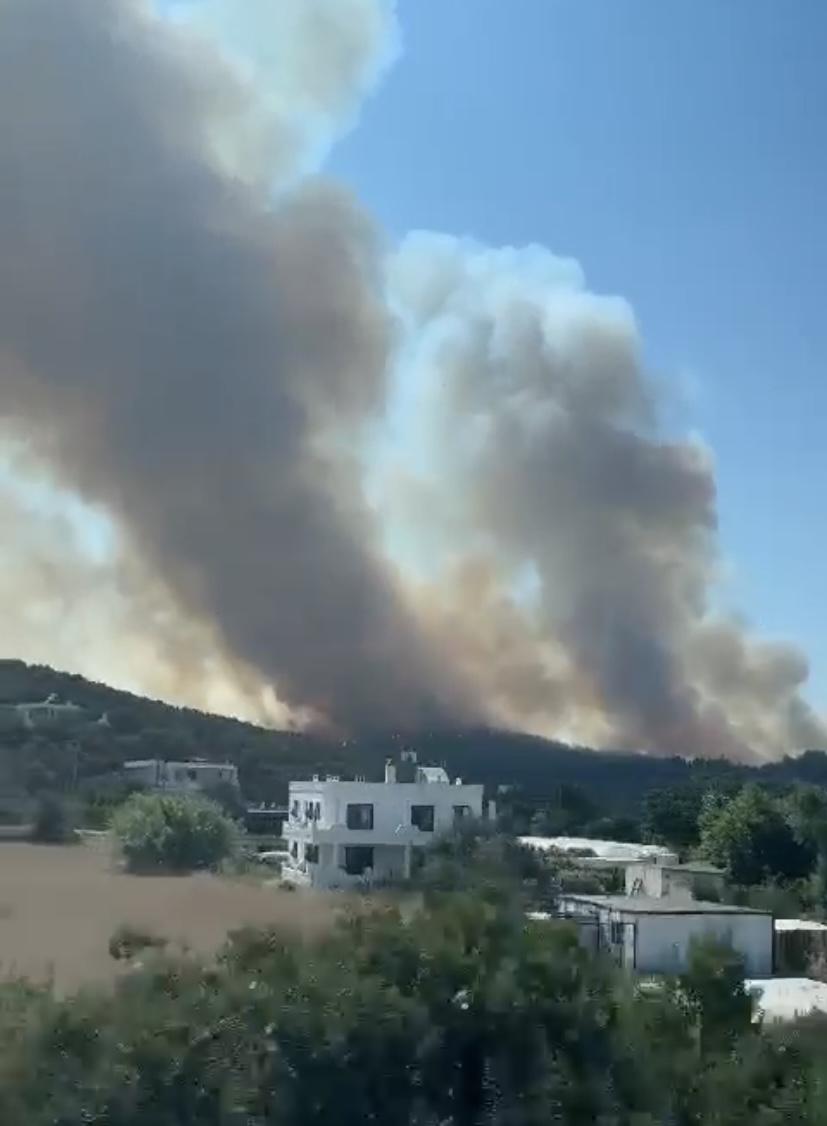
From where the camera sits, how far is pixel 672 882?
94.0 feet

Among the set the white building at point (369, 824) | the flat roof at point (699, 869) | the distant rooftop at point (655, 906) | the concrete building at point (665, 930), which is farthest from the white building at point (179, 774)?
the concrete building at point (665, 930)

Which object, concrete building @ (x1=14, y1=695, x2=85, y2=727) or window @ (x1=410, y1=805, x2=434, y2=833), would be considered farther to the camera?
concrete building @ (x1=14, y1=695, x2=85, y2=727)

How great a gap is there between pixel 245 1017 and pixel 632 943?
43.3ft

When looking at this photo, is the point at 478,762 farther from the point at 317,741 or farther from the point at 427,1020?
the point at 427,1020

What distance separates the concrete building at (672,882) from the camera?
92.8 ft

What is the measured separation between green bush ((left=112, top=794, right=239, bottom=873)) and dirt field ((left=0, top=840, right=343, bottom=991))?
0.57 meters

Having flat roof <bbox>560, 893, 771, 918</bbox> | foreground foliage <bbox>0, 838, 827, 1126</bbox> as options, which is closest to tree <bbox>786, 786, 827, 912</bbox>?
flat roof <bbox>560, 893, 771, 918</bbox>

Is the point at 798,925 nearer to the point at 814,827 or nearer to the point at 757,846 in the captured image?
the point at 814,827

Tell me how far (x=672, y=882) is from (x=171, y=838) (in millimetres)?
9675

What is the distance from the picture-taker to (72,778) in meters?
44.3

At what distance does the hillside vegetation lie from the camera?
47.6 metres

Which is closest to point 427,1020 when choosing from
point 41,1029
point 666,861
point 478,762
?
point 41,1029

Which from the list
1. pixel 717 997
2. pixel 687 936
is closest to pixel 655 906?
pixel 687 936

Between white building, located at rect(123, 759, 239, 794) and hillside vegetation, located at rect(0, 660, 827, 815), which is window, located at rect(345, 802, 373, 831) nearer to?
white building, located at rect(123, 759, 239, 794)
